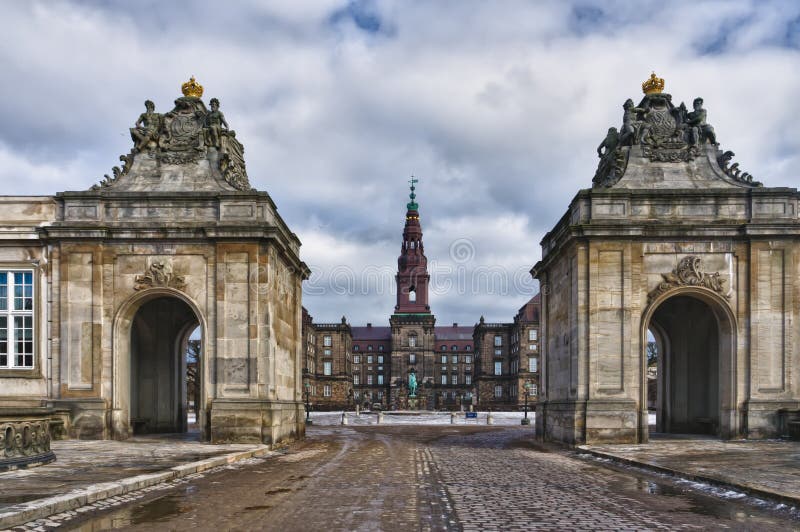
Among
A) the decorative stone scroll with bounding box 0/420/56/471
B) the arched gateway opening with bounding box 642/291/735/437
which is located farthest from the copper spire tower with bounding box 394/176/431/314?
the decorative stone scroll with bounding box 0/420/56/471

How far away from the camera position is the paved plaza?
33.6ft

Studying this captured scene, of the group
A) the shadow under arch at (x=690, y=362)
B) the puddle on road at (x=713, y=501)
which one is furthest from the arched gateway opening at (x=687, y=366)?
the puddle on road at (x=713, y=501)

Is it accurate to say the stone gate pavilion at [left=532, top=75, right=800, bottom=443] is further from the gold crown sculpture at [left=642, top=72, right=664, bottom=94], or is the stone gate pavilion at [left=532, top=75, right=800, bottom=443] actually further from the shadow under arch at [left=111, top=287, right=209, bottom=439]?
the shadow under arch at [left=111, top=287, right=209, bottom=439]

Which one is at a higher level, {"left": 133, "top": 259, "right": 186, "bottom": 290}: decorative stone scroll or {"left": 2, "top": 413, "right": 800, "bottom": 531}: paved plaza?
{"left": 133, "top": 259, "right": 186, "bottom": 290}: decorative stone scroll

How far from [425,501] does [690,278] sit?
16.0m

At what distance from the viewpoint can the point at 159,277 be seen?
83.3 ft

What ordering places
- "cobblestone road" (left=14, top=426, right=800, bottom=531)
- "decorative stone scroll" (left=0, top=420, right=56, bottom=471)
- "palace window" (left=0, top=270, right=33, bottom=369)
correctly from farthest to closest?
"palace window" (left=0, top=270, right=33, bottom=369) < "decorative stone scroll" (left=0, top=420, right=56, bottom=471) < "cobblestone road" (left=14, top=426, right=800, bottom=531)

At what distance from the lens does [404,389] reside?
14038 cm

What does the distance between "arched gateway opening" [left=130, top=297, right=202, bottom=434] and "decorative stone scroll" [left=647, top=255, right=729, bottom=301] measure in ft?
57.8

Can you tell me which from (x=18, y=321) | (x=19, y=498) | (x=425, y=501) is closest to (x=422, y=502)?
(x=425, y=501)

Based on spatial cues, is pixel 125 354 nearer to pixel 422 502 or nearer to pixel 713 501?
pixel 422 502

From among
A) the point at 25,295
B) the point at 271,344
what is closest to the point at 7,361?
the point at 25,295

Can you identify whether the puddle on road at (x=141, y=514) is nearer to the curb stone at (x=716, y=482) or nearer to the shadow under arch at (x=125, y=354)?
the curb stone at (x=716, y=482)

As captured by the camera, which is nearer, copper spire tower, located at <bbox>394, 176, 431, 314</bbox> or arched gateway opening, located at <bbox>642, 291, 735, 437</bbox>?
arched gateway opening, located at <bbox>642, 291, 735, 437</bbox>
